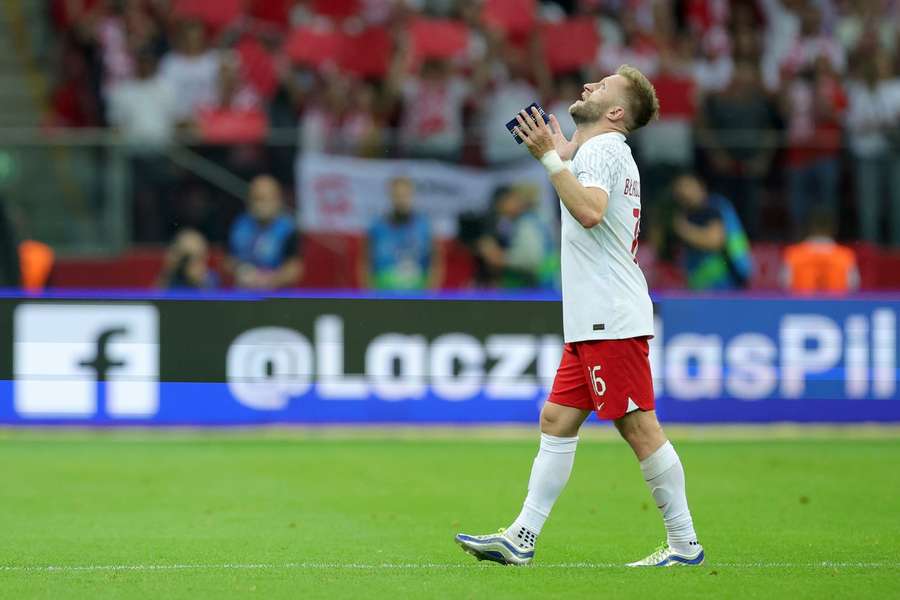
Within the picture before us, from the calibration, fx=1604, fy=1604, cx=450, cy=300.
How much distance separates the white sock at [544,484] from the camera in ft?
24.3

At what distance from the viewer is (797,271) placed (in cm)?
1581

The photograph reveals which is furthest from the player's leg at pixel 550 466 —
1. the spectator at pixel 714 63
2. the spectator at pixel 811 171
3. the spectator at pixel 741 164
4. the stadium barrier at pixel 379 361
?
the spectator at pixel 714 63

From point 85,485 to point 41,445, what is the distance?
9.00 ft

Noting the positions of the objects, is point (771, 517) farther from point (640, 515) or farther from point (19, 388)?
point (19, 388)

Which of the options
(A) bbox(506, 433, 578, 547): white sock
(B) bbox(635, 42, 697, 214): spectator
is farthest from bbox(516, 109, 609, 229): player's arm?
(B) bbox(635, 42, 697, 214): spectator

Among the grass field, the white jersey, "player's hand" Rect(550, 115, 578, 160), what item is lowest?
the grass field

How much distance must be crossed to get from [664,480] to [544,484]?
1.81 ft

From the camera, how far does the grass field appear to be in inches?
278

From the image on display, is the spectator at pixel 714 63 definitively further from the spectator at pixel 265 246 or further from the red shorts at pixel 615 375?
the red shorts at pixel 615 375

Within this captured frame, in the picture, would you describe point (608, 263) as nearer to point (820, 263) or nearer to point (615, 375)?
point (615, 375)

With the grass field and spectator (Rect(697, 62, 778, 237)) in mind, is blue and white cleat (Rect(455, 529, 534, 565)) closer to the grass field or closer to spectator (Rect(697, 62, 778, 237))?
the grass field

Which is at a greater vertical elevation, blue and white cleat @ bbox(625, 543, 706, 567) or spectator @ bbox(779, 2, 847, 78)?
spectator @ bbox(779, 2, 847, 78)

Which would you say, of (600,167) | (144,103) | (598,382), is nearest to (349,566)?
(598,382)

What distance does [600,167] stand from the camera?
7223 millimetres
